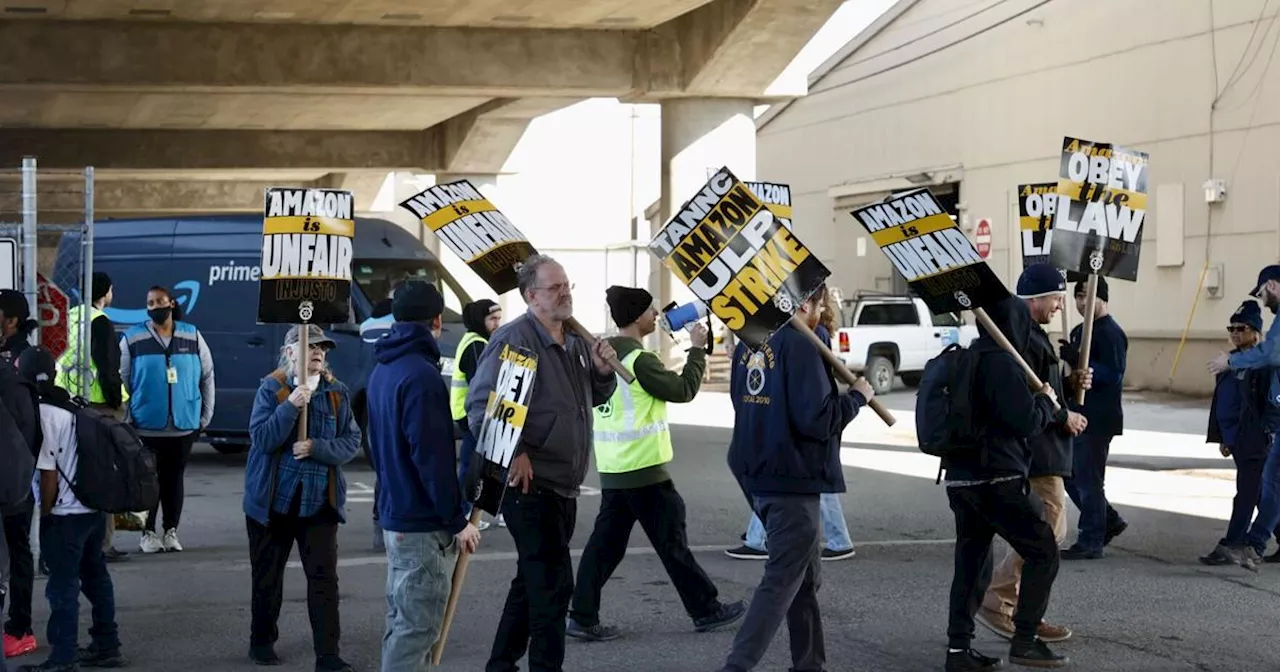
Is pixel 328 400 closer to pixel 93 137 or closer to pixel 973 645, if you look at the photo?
pixel 973 645

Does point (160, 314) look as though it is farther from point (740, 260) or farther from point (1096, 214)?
point (1096, 214)

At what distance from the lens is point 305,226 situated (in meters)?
8.82

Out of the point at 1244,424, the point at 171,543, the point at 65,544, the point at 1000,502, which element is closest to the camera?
the point at 1000,502

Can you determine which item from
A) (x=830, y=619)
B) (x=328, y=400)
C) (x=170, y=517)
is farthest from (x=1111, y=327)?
(x=170, y=517)

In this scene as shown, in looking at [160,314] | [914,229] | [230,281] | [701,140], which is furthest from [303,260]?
[701,140]

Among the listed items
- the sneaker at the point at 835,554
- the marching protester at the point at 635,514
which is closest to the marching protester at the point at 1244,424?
the sneaker at the point at 835,554

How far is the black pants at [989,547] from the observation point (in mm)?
7887

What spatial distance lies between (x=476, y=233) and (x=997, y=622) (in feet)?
10.8

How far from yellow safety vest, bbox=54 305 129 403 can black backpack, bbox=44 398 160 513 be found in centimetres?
371

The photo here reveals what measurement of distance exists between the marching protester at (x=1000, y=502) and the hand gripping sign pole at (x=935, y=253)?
5.4 inches

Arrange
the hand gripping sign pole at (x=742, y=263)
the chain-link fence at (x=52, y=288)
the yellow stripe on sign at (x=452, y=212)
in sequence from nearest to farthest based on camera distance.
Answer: the hand gripping sign pole at (x=742, y=263) < the yellow stripe on sign at (x=452, y=212) < the chain-link fence at (x=52, y=288)

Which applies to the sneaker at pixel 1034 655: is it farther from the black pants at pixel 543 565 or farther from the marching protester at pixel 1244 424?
the marching protester at pixel 1244 424

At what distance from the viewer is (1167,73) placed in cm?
2922

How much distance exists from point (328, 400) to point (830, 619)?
2997 mm
